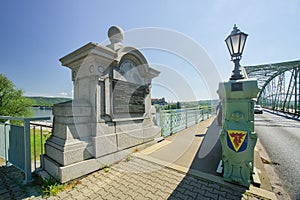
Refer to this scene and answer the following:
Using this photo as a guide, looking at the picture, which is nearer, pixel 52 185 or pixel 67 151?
pixel 52 185

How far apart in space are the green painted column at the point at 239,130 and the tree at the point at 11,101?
2586 cm

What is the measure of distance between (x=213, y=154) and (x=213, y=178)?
1.60 metres

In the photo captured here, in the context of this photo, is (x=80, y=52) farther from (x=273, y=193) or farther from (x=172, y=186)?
(x=273, y=193)

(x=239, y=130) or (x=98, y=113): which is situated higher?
(x=98, y=113)

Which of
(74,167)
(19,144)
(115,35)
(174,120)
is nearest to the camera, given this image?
(74,167)

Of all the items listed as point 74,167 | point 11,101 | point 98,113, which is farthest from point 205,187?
point 11,101

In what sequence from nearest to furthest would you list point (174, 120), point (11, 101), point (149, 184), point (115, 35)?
1. point (149, 184)
2. point (115, 35)
3. point (174, 120)
4. point (11, 101)

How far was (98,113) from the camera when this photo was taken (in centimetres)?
352

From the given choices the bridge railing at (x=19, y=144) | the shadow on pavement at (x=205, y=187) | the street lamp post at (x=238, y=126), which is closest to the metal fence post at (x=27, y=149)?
the bridge railing at (x=19, y=144)

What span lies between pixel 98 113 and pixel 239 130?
3148 millimetres

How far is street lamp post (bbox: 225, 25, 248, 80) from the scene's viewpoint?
116 inches

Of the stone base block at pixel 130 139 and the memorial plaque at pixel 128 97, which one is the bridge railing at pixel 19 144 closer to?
the memorial plaque at pixel 128 97

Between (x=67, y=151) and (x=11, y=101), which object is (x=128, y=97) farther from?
(x=11, y=101)

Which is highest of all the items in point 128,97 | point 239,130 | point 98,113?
point 128,97
